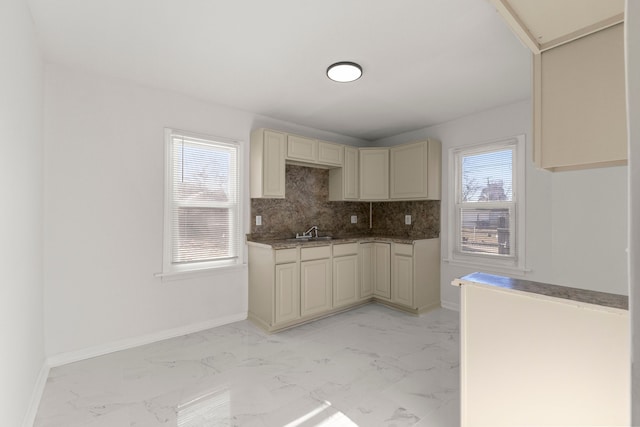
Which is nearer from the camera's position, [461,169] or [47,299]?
[47,299]

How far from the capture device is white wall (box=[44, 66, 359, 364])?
2.55 m

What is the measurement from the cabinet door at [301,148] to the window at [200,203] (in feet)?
2.09

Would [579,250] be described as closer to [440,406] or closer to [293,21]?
[440,406]

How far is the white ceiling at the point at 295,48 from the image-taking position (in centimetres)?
189

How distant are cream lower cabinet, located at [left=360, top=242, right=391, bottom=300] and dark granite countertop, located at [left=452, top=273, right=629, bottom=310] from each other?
238 cm

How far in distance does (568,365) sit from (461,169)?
2.97m

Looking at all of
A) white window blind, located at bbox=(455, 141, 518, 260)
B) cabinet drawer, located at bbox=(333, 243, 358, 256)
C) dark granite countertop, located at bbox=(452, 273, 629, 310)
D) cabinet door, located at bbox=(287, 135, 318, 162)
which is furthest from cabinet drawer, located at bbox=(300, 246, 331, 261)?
dark granite countertop, located at bbox=(452, 273, 629, 310)

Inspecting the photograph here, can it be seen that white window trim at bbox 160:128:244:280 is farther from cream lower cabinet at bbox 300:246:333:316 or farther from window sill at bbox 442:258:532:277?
window sill at bbox 442:258:532:277

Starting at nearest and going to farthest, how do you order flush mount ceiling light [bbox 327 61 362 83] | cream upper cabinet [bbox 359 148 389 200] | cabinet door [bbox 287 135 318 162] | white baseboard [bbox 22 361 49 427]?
white baseboard [bbox 22 361 49 427], flush mount ceiling light [bbox 327 61 362 83], cabinet door [bbox 287 135 318 162], cream upper cabinet [bbox 359 148 389 200]

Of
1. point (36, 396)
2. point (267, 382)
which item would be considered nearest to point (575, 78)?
point (267, 382)

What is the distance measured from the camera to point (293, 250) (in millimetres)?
3398

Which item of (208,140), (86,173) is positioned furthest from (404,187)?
(86,173)

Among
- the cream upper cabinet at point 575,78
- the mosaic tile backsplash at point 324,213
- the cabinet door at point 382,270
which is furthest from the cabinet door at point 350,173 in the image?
the cream upper cabinet at point 575,78

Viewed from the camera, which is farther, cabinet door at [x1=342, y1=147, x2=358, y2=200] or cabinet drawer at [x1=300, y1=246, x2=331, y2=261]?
cabinet door at [x1=342, y1=147, x2=358, y2=200]
